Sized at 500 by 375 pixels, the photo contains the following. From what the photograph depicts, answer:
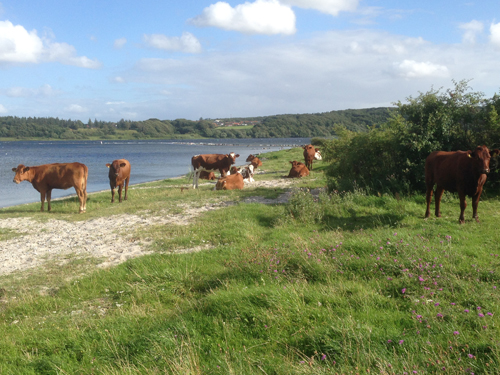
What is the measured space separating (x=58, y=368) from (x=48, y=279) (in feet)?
13.0

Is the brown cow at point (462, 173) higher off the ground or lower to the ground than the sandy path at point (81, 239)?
higher

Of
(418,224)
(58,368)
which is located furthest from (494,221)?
(58,368)

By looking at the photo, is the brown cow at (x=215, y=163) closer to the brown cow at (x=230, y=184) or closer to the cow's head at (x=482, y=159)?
the brown cow at (x=230, y=184)

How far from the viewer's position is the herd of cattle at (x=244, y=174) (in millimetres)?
9117

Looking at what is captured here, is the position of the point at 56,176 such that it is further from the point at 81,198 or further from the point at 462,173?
the point at 462,173

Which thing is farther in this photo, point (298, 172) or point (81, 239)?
point (298, 172)

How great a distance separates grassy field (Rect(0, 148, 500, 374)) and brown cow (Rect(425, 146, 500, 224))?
78cm

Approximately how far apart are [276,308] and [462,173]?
6723 millimetres

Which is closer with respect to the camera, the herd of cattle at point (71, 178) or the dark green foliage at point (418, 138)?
the dark green foliage at point (418, 138)

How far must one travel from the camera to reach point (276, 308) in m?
4.85

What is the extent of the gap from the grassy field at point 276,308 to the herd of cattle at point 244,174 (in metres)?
1.04

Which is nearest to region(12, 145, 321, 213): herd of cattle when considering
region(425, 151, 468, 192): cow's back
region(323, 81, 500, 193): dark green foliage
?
region(323, 81, 500, 193): dark green foliage

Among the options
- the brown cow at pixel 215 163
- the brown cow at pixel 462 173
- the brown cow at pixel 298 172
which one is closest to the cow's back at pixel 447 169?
the brown cow at pixel 462 173

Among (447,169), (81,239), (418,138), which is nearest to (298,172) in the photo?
(418,138)
